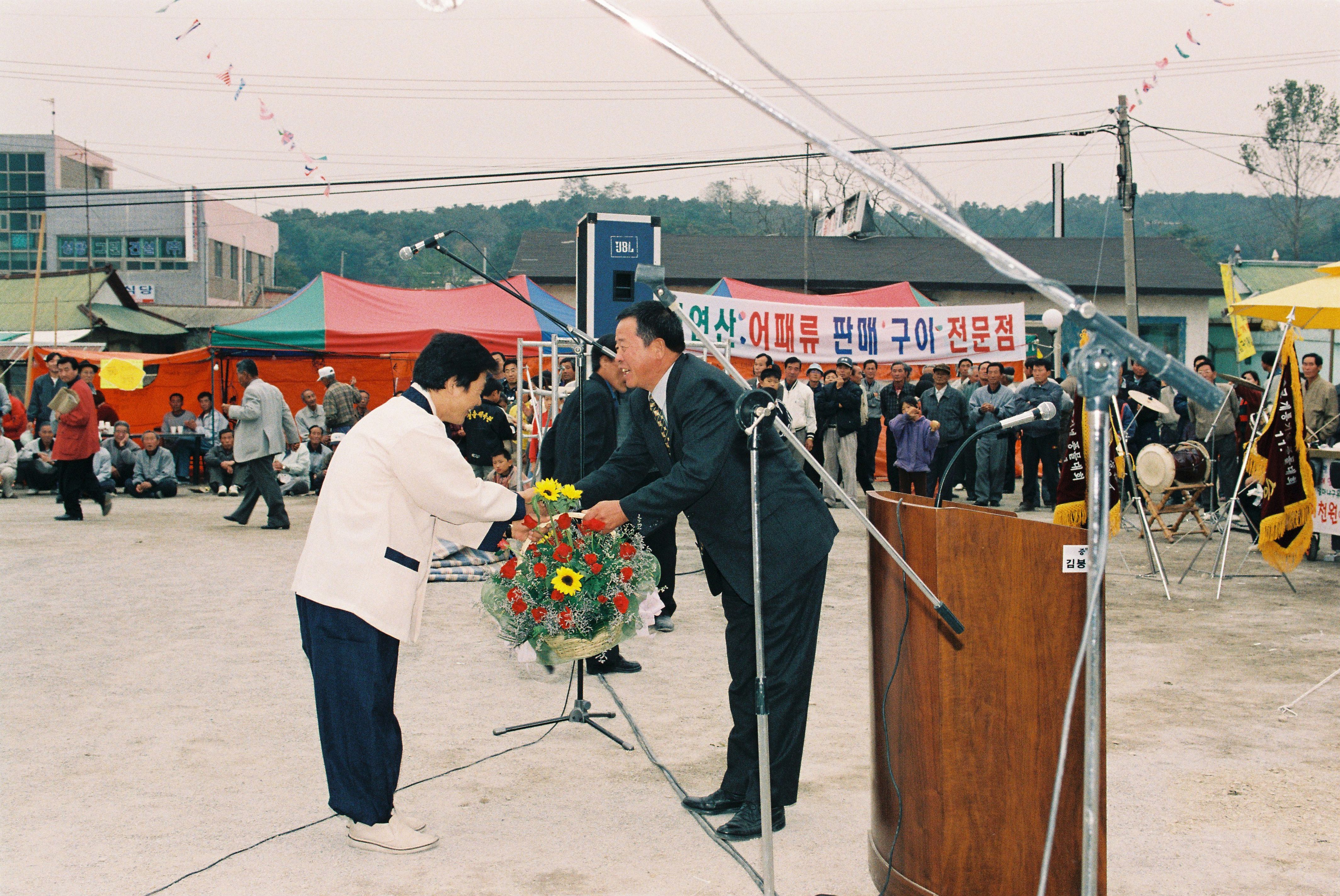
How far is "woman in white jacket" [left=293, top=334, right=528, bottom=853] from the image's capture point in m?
3.64

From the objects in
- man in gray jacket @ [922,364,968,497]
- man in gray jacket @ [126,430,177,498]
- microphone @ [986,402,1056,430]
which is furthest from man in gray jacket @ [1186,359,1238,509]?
man in gray jacket @ [126,430,177,498]

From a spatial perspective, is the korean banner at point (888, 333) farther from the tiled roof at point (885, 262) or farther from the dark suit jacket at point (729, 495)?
the dark suit jacket at point (729, 495)

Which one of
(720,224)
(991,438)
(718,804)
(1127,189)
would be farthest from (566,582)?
(720,224)

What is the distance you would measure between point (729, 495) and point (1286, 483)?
6.77m

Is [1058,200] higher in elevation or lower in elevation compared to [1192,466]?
higher

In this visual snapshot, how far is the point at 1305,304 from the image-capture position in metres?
8.43

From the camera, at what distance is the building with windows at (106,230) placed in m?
52.2

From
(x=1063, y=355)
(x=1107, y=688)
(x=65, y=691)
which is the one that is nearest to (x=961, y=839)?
(x=1107, y=688)

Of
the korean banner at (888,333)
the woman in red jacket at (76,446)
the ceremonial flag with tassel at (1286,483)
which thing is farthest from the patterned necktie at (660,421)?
the korean banner at (888,333)

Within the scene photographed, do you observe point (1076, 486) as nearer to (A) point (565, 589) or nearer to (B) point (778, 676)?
(B) point (778, 676)

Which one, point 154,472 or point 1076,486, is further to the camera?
point 154,472

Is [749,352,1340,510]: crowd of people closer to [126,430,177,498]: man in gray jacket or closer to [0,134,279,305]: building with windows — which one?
[126,430,177,498]: man in gray jacket

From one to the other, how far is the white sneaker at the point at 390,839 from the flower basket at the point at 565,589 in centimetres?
84

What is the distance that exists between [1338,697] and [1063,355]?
69.2 ft
